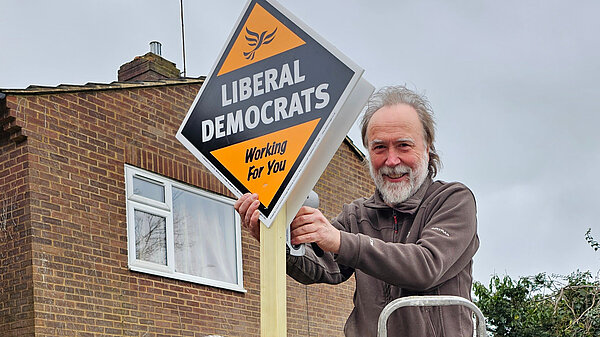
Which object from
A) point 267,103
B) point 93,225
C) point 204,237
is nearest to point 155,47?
point 204,237

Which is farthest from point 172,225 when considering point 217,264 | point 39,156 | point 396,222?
point 396,222

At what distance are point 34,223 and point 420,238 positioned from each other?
22.5 ft

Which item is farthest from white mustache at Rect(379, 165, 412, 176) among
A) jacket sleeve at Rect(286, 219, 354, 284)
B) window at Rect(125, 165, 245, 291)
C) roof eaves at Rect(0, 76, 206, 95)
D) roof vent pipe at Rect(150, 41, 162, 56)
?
roof vent pipe at Rect(150, 41, 162, 56)

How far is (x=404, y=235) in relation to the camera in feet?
11.1

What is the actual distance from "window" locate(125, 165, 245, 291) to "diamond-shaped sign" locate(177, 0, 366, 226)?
7591mm

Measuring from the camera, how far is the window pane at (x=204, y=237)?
1116 cm

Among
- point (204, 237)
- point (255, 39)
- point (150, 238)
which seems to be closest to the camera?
point (255, 39)

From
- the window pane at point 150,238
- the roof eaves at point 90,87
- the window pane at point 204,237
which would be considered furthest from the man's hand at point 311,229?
the window pane at point 204,237

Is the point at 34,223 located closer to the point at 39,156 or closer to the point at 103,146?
the point at 39,156

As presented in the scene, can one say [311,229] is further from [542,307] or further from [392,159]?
[542,307]

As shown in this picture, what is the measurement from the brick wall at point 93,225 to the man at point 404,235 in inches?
251

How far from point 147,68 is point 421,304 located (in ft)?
33.0

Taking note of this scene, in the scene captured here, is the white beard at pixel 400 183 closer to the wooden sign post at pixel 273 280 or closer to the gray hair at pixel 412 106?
the gray hair at pixel 412 106

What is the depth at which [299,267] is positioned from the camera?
3262 mm
